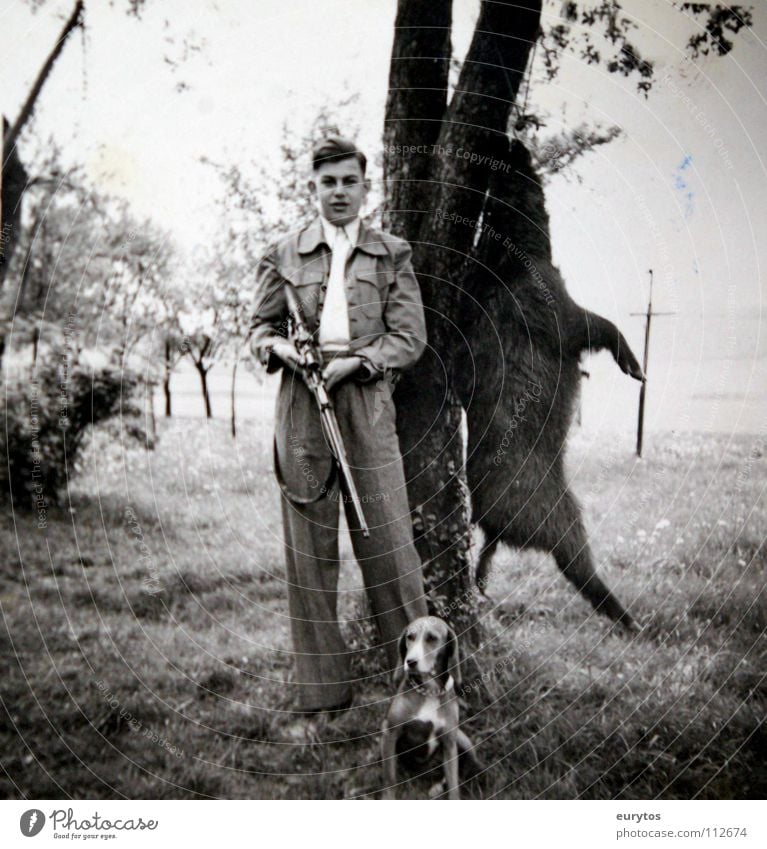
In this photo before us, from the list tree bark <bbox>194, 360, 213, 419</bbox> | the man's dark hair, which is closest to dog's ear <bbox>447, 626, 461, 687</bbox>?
tree bark <bbox>194, 360, 213, 419</bbox>

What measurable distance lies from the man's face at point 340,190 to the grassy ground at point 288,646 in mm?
1032

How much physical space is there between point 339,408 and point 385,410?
0.20 m

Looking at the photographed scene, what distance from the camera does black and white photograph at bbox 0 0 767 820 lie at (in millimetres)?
3549

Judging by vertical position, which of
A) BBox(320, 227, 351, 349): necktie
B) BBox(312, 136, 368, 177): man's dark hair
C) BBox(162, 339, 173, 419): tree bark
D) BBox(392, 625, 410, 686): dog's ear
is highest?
BBox(312, 136, 368, 177): man's dark hair

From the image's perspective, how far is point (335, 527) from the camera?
11.7 feet

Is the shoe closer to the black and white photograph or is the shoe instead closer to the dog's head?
the black and white photograph

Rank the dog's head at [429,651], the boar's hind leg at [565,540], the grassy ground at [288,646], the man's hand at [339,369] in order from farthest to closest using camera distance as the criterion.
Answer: the boar's hind leg at [565,540], the grassy ground at [288,646], the man's hand at [339,369], the dog's head at [429,651]

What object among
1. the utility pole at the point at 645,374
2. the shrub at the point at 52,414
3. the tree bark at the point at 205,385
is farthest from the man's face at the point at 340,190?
the utility pole at the point at 645,374

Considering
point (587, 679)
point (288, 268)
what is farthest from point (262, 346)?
point (587, 679)

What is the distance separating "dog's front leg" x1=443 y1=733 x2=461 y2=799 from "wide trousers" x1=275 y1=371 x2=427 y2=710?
418mm

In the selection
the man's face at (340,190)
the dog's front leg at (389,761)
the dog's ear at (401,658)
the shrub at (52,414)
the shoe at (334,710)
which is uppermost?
the man's face at (340,190)

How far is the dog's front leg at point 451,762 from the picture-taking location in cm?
336

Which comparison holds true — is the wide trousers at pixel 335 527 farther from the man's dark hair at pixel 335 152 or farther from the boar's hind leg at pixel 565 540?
the man's dark hair at pixel 335 152

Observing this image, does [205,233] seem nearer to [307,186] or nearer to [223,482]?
[307,186]
